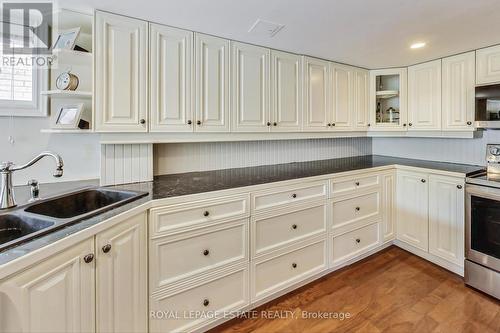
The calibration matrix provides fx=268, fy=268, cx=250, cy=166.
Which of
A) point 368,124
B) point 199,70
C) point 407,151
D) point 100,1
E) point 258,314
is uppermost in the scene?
point 100,1

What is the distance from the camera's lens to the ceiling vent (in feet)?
6.10

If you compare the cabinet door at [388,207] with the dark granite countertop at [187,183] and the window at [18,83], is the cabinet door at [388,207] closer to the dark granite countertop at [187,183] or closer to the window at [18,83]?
the dark granite countertop at [187,183]

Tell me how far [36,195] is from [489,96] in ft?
11.4

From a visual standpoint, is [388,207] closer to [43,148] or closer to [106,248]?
[106,248]

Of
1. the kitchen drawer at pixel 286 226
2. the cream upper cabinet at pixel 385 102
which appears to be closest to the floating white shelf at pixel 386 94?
the cream upper cabinet at pixel 385 102

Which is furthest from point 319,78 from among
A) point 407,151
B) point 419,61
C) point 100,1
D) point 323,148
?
point 100,1

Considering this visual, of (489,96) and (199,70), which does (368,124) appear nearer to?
(489,96)

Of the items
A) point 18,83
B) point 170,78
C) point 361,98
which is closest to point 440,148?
point 361,98

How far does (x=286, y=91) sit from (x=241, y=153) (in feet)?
2.39

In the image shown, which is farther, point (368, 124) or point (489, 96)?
point (368, 124)

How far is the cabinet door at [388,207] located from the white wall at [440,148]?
0.65 meters

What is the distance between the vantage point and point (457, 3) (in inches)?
63.0

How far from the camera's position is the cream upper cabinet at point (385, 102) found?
310 cm

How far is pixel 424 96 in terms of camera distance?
2875 millimetres
